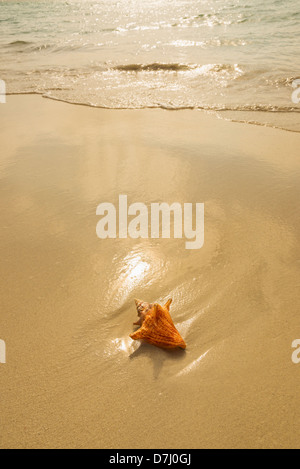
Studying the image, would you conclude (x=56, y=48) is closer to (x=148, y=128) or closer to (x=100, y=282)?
(x=148, y=128)

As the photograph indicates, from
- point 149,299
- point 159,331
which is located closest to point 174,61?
point 149,299

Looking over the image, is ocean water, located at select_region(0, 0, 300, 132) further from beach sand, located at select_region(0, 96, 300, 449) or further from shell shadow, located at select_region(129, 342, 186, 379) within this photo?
shell shadow, located at select_region(129, 342, 186, 379)

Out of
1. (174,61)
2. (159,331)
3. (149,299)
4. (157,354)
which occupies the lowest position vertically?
(157,354)

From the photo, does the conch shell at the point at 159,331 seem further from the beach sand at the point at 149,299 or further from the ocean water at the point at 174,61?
the ocean water at the point at 174,61

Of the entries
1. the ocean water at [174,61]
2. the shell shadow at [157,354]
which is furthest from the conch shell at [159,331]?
the ocean water at [174,61]

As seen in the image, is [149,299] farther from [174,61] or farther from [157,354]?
[174,61]

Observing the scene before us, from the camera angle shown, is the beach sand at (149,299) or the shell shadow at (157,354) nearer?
the beach sand at (149,299)

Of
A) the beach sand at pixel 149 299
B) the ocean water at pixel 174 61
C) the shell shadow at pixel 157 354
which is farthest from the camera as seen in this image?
the ocean water at pixel 174 61
